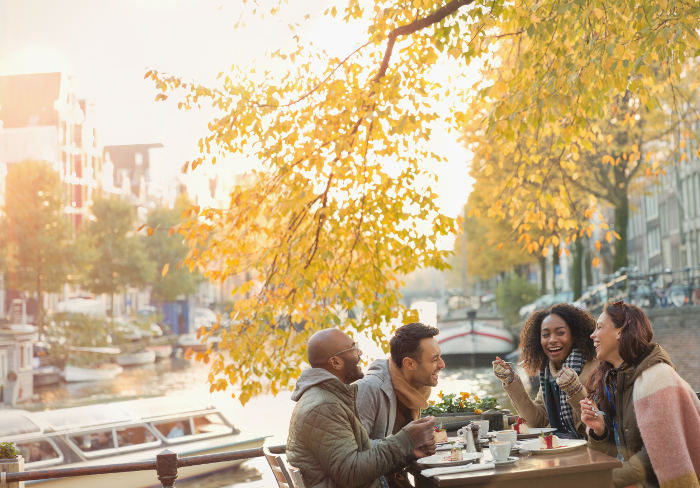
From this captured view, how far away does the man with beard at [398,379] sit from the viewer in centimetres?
416

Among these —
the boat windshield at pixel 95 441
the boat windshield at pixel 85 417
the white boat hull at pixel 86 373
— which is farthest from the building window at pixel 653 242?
the boat windshield at pixel 95 441

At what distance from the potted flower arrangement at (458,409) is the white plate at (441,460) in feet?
3.36

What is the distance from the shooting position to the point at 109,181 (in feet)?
225

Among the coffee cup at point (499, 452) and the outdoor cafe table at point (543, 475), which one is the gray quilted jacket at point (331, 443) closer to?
the outdoor cafe table at point (543, 475)

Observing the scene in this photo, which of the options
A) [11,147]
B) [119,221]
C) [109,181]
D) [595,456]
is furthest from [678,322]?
[109,181]

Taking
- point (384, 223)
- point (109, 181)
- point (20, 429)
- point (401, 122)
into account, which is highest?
point (109, 181)

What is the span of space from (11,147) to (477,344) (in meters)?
32.8

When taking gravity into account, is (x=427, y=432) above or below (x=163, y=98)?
below

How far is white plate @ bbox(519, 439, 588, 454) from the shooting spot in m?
3.90

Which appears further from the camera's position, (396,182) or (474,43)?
(396,182)

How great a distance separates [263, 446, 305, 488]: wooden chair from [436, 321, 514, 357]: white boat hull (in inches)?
1476

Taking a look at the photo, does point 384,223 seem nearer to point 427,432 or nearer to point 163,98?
point 163,98

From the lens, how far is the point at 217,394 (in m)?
35.6

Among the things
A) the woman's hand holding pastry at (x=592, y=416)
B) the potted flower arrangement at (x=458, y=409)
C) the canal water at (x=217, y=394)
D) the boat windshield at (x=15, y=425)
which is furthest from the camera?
the canal water at (x=217, y=394)
